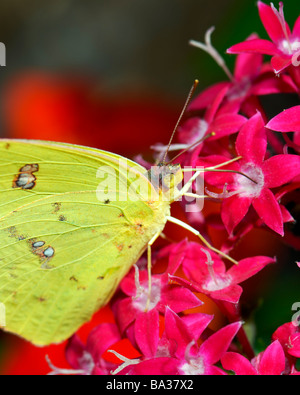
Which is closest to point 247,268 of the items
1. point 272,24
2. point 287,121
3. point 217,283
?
point 217,283

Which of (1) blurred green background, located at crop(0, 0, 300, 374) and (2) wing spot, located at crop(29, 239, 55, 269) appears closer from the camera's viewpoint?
(2) wing spot, located at crop(29, 239, 55, 269)

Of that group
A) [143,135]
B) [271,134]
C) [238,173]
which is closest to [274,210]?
[238,173]

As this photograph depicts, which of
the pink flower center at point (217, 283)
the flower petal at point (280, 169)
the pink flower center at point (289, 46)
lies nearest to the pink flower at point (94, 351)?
the pink flower center at point (217, 283)

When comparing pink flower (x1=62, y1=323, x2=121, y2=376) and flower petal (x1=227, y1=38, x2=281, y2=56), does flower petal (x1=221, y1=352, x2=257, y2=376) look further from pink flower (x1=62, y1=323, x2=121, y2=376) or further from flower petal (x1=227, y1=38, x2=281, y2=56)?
flower petal (x1=227, y1=38, x2=281, y2=56)

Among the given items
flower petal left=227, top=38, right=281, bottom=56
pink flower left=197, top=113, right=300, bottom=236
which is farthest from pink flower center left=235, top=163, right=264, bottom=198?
flower petal left=227, top=38, right=281, bottom=56

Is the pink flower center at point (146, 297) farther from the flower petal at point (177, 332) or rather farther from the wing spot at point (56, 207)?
the wing spot at point (56, 207)

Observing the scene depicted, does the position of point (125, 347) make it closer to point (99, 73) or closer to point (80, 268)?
point (80, 268)

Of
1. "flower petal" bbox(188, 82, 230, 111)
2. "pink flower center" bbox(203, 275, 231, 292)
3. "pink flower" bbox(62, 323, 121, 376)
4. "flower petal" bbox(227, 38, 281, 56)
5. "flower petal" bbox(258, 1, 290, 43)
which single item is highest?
"flower petal" bbox(258, 1, 290, 43)
